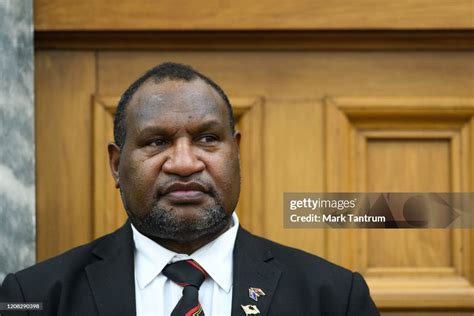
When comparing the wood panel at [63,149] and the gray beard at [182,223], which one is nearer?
the gray beard at [182,223]

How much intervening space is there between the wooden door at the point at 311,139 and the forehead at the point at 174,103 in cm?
35

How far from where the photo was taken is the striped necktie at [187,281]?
1816 millimetres

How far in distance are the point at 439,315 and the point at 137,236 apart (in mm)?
803

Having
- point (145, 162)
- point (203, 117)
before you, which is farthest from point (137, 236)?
point (203, 117)

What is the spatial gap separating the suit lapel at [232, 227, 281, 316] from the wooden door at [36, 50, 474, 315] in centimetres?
27

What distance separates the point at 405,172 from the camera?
2256mm

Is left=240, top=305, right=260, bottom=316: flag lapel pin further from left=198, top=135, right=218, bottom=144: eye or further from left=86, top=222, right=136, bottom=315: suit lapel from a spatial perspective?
left=198, top=135, right=218, bottom=144: eye

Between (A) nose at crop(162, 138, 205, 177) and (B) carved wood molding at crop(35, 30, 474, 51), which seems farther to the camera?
(B) carved wood molding at crop(35, 30, 474, 51)

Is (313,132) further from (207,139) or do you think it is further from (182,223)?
(182,223)

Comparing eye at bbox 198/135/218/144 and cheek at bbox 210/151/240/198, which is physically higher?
eye at bbox 198/135/218/144

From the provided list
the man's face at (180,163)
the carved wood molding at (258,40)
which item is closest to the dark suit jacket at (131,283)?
the man's face at (180,163)

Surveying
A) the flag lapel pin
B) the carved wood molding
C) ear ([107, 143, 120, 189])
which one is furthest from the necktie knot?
the carved wood molding

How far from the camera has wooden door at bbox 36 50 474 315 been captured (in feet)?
7.37

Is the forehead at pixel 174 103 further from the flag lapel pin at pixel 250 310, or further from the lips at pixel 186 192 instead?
the flag lapel pin at pixel 250 310
